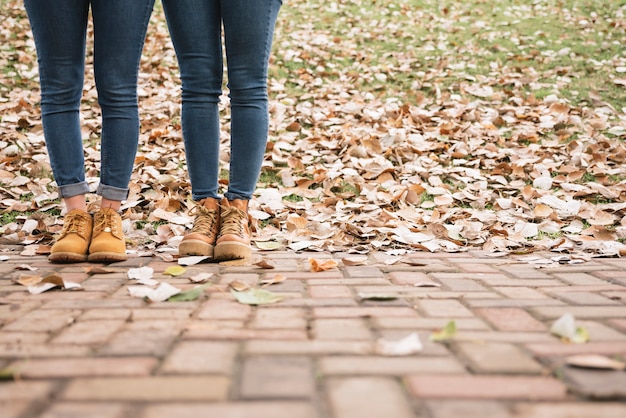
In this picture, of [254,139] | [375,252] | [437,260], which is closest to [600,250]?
[437,260]

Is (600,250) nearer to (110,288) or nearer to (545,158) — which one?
(545,158)

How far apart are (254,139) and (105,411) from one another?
1.42 m

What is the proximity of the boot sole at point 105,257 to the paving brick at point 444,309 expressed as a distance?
117 centimetres

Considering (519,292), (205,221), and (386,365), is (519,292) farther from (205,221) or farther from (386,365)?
(205,221)

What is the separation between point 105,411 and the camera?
1.05 m

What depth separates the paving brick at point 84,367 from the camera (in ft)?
3.94

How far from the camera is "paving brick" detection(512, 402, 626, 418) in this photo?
1.05 m

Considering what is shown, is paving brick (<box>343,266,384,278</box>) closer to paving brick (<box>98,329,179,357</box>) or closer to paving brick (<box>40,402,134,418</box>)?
paving brick (<box>98,329,179,357</box>)

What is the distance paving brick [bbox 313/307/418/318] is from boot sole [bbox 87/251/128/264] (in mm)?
964

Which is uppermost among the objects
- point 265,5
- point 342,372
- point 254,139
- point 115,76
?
point 265,5

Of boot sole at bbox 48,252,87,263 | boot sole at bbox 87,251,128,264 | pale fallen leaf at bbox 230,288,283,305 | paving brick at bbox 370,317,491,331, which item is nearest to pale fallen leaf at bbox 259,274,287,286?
pale fallen leaf at bbox 230,288,283,305

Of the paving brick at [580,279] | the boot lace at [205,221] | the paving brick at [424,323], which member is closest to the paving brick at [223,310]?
the paving brick at [424,323]

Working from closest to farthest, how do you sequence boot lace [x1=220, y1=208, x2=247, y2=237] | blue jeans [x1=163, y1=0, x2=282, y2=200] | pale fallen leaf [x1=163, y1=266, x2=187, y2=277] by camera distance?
pale fallen leaf [x1=163, y1=266, x2=187, y2=277]
blue jeans [x1=163, y1=0, x2=282, y2=200]
boot lace [x1=220, y1=208, x2=247, y2=237]

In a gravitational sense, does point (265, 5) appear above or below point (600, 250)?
above
